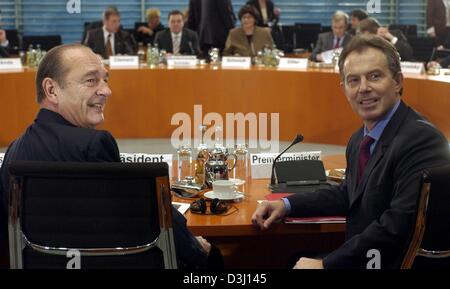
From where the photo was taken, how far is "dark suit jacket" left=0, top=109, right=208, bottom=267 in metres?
1.80

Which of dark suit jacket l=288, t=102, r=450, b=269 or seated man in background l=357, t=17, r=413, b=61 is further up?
seated man in background l=357, t=17, r=413, b=61

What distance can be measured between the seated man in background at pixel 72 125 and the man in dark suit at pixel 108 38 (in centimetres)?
541

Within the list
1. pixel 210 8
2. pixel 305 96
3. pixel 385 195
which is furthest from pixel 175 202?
pixel 210 8

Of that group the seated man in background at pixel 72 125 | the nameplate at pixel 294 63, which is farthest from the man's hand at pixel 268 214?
the nameplate at pixel 294 63

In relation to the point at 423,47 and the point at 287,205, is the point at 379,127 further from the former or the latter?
the point at 423,47

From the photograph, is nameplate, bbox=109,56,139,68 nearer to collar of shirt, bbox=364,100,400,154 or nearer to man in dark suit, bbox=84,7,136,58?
man in dark suit, bbox=84,7,136,58

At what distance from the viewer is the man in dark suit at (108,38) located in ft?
24.4

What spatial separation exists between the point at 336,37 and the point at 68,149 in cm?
624

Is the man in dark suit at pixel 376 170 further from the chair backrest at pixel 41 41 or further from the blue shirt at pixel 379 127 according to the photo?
the chair backrest at pixel 41 41

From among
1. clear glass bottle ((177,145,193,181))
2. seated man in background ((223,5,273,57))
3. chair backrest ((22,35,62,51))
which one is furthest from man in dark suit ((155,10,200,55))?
clear glass bottle ((177,145,193,181))

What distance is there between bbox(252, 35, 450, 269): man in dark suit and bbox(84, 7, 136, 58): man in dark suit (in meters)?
5.49

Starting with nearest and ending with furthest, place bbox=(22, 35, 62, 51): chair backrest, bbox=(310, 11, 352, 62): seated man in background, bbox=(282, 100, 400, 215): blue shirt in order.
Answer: bbox=(282, 100, 400, 215): blue shirt, bbox=(310, 11, 352, 62): seated man in background, bbox=(22, 35, 62, 51): chair backrest

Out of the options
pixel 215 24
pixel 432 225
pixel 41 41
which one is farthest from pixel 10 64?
pixel 432 225

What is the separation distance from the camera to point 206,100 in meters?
6.24
